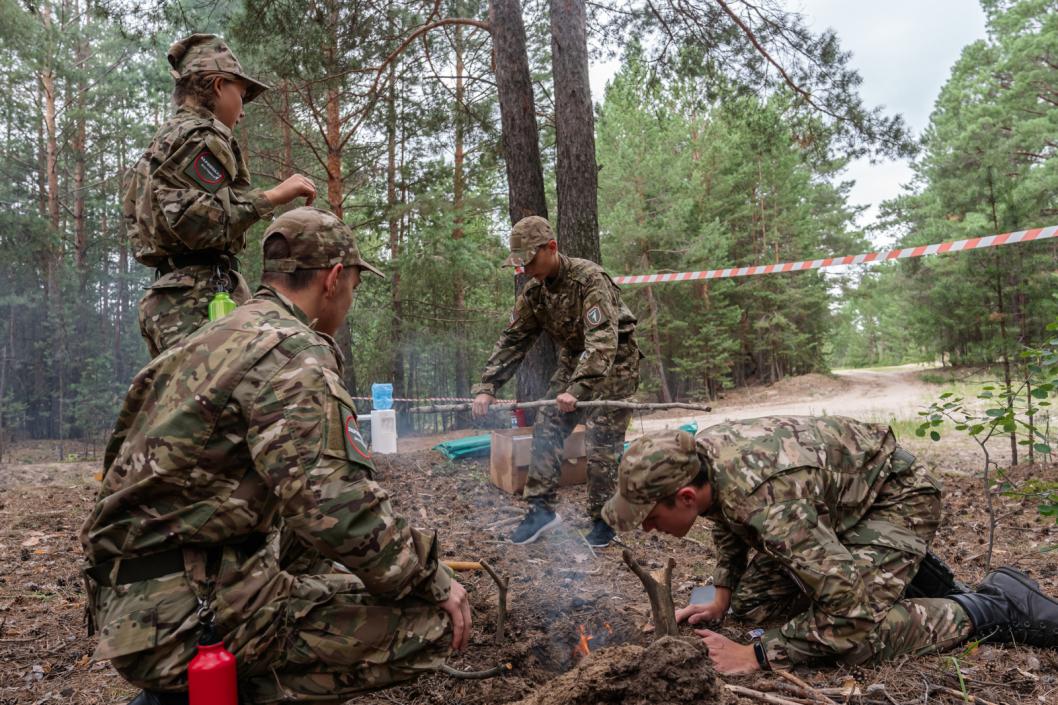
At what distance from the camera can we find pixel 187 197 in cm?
275

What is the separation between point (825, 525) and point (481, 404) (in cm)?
251

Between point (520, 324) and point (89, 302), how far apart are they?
1883 centimetres

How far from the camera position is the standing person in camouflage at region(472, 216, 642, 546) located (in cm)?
442

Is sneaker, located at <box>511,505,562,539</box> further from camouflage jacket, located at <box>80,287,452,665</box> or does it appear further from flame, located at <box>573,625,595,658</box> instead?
camouflage jacket, located at <box>80,287,452,665</box>

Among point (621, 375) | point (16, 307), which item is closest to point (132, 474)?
point (621, 375)

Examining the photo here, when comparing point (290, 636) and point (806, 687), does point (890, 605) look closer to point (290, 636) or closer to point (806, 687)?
point (806, 687)

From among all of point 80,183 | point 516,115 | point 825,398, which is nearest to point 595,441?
point 516,115

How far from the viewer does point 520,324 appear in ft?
16.2

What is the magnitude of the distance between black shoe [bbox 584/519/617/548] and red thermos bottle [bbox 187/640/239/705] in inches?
119

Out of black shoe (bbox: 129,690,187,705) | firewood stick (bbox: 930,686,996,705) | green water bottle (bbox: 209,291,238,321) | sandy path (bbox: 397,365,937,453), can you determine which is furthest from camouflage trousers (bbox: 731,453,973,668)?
sandy path (bbox: 397,365,937,453)

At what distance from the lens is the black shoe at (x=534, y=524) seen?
454cm

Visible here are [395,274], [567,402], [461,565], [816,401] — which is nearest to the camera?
[461,565]

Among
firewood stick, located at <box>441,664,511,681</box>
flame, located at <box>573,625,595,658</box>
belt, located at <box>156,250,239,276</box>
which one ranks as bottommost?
flame, located at <box>573,625,595,658</box>

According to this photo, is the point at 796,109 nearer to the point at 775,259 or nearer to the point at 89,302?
the point at 775,259
